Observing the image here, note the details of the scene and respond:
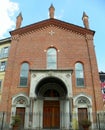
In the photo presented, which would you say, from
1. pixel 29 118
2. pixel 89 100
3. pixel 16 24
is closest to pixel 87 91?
pixel 89 100

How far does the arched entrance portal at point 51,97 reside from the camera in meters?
16.8

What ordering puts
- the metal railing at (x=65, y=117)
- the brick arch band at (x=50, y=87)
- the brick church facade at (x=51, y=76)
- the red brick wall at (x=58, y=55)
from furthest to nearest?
the red brick wall at (x=58, y=55) → the brick arch band at (x=50, y=87) → the brick church facade at (x=51, y=76) → the metal railing at (x=65, y=117)

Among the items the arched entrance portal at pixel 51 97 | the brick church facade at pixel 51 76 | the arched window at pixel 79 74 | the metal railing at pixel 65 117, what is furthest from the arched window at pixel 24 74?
the arched window at pixel 79 74

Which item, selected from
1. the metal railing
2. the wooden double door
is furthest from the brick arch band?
the metal railing

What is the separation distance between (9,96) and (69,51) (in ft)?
29.2

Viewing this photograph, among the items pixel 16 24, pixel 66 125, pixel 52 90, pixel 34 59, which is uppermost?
pixel 16 24

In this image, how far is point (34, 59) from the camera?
19.6 metres

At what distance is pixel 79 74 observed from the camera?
18891mm

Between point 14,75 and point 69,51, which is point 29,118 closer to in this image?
point 14,75

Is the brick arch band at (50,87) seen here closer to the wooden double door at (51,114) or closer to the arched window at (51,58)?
the wooden double door at (51,114)

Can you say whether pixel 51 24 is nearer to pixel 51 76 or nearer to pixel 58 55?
pixel 58 55

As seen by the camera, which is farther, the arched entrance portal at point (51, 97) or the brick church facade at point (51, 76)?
the arched entrance portal at point (51, 97)

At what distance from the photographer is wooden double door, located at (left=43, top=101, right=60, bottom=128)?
658 inches

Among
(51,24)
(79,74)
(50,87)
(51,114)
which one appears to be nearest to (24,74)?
(50,87)
